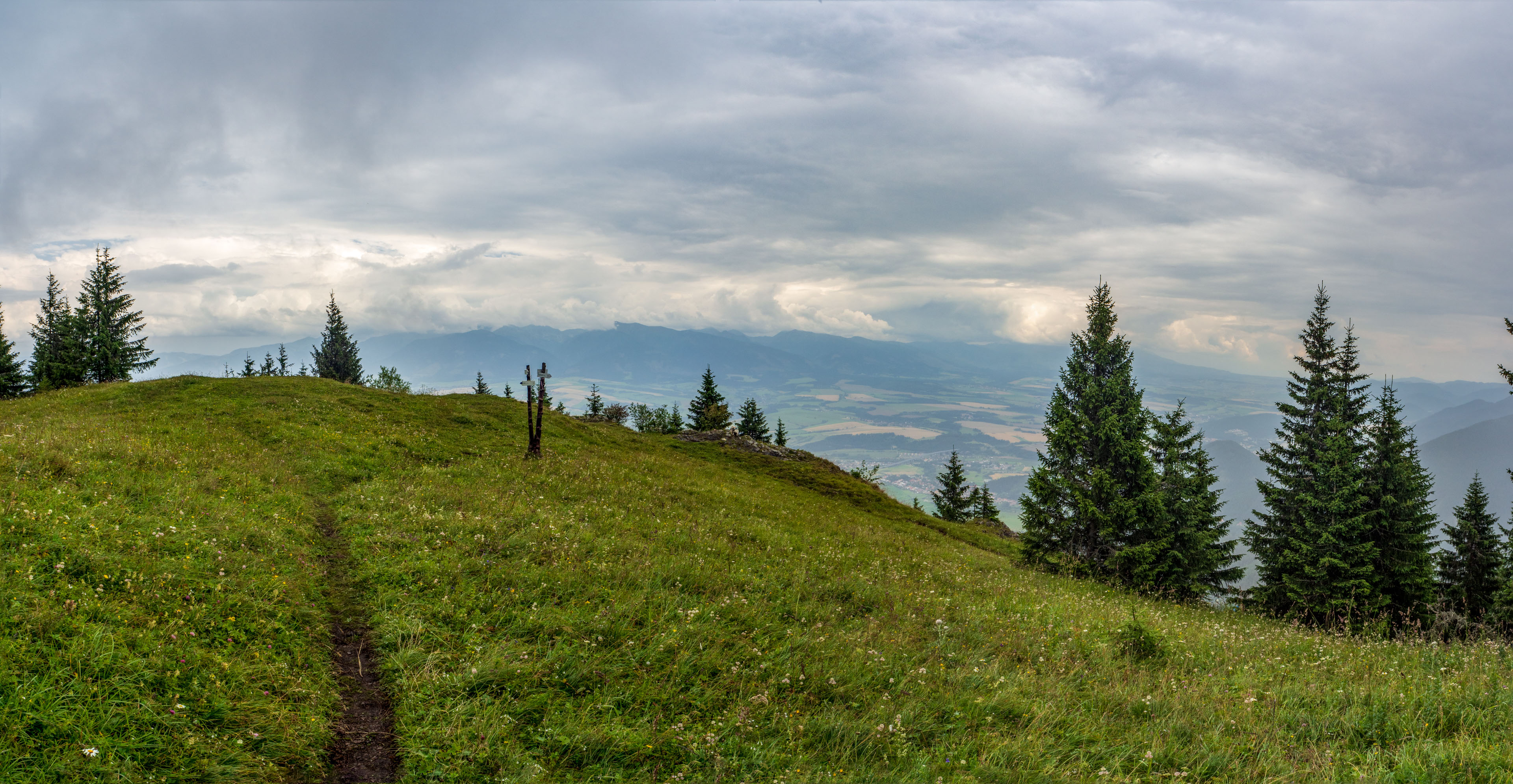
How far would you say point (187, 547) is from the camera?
9492mm

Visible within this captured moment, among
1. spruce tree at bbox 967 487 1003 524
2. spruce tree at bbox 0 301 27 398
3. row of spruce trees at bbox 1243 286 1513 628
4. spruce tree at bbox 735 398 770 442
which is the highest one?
spruce tree at bbox 0 301 27 398

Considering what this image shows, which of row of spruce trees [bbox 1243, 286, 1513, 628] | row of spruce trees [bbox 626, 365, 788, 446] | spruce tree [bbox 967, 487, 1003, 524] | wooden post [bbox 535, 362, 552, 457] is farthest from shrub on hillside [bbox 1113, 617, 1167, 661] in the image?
spruce tree [bbox 967, 487, 1003, 524]

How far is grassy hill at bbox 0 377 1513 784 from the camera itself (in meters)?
6.17

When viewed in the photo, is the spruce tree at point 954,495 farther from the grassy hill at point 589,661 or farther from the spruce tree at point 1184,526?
the grassy hill at point 589,661

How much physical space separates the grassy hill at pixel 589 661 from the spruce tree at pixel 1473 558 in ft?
116

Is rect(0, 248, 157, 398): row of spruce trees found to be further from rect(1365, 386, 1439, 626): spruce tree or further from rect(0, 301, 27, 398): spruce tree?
rect(1365, 386, 1439, 626): spruce tree

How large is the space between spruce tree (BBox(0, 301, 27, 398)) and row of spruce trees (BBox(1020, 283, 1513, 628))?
3591 inches

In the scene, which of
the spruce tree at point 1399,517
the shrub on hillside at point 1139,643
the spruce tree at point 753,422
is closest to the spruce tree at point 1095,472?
the spruce tree at point 1399,517

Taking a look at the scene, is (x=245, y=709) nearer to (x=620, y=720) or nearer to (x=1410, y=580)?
(x=620, y=720)

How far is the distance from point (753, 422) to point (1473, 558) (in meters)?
66.8

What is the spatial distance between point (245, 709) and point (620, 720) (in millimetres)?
3955

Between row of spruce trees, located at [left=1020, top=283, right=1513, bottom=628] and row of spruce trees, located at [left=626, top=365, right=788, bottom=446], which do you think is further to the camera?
row of spruce trees, located at [left=626, top=365, right=788, bottom=446]

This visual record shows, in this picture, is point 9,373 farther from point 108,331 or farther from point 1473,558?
point 1473,558

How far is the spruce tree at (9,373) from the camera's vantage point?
57.9m
